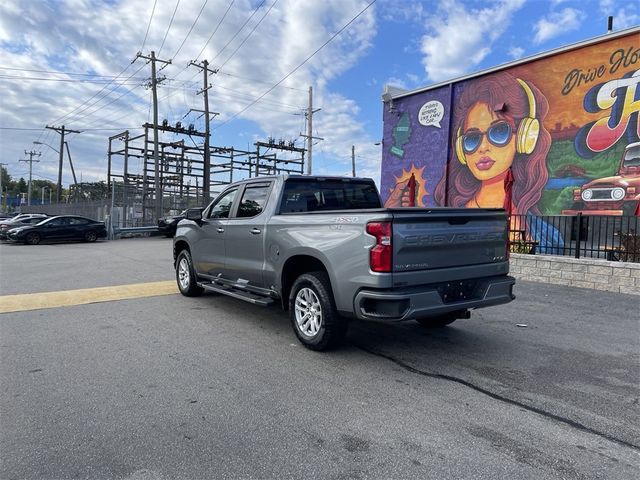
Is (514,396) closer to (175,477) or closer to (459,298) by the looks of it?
(459,298)

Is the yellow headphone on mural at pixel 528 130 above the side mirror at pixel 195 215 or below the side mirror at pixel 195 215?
above

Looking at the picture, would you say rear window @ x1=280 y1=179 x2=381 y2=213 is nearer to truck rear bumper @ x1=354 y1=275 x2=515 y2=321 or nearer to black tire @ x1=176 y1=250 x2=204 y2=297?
truck rear bumper @ x1=354 y1=275 x2=515 y2=321

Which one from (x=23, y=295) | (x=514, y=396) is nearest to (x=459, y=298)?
(x=514, y=396)

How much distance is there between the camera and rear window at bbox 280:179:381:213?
6.05 metres

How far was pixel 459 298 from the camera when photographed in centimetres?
485

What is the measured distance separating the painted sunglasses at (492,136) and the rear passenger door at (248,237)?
1037 cm

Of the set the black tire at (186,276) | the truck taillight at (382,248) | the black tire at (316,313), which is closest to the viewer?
the truck taillight at (382,248)

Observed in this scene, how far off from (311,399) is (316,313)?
51.9 inches

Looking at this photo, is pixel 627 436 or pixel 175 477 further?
pixel 627 436

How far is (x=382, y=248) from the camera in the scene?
14.2ft

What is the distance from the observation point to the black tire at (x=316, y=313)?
488cm

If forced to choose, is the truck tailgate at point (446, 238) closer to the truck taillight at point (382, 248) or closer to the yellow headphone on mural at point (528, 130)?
the truck taillight at point (382, 248)

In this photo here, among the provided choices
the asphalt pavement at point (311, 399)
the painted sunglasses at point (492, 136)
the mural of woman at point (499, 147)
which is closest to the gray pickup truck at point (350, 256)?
the asphalt pavement at point (311, 399)

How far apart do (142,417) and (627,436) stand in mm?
3506
